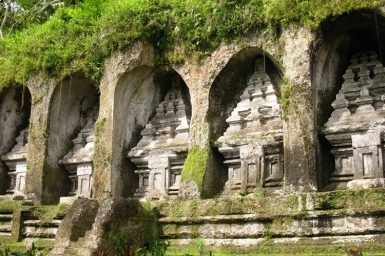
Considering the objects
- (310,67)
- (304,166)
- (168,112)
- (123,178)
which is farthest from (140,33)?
(304,166)

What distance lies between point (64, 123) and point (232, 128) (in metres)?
4.82

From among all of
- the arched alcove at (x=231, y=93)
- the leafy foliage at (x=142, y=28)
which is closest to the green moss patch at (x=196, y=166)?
the arched alcove at (x=231, y=93)

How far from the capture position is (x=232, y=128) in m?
10.4

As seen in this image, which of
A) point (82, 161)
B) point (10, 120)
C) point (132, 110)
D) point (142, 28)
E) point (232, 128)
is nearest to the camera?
point (232, 128)

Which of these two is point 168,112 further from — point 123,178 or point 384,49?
point 384,49

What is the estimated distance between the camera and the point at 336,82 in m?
10.1

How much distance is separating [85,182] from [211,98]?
159 inches

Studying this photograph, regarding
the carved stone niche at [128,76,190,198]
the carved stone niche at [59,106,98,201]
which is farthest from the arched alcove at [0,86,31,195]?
the carved stone niche at [128,76,190,198]

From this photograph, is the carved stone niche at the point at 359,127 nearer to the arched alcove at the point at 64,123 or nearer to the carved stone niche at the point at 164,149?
the carved stone niche at the point at 164,149

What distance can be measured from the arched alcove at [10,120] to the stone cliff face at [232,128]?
3.50 feet

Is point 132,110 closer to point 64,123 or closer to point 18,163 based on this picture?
point 64,123

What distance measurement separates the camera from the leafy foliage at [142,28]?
9.42 metres

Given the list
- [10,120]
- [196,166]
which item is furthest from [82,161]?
[196,166]

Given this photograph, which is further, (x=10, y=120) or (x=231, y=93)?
(x=10, y=120)
